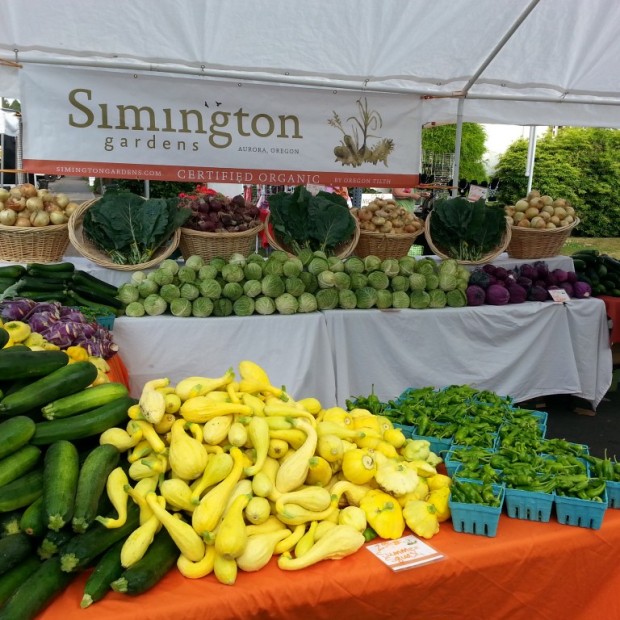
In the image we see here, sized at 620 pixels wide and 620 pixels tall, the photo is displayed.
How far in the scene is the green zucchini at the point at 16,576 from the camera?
1288 mm

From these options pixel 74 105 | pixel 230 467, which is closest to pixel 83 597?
pixel 230 467

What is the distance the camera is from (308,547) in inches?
58.8

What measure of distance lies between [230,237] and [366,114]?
172 centimetres

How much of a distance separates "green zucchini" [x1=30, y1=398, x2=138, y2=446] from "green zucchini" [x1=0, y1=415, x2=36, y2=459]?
0.04m

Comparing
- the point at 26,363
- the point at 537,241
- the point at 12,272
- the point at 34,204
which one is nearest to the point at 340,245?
the point at 537,241

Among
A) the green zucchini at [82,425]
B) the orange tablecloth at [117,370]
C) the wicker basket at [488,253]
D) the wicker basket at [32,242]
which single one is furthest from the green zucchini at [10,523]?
the wicker basket at [488,253]

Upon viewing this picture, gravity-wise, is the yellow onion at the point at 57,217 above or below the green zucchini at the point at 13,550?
above

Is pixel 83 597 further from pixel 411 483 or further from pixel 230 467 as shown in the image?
pixel 411 483

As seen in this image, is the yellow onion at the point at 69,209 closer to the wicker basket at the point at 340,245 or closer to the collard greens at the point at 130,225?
the collard greens at the point at 130,225

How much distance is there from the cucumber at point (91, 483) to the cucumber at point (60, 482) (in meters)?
0.02

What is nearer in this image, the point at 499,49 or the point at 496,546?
the point at 496,546

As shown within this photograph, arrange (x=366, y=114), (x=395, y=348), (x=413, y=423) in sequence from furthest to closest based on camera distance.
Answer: (x=366, y=114) → (x=395, y=348) → (x=413, y=423)

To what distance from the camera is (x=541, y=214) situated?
16.8 ft

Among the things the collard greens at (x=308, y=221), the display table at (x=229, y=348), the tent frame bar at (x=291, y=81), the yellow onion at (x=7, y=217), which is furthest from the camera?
the collard greens at (x=308, y=221)
